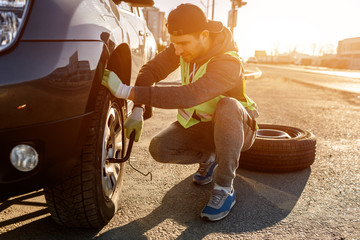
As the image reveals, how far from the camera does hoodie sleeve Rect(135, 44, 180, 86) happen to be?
2482mm

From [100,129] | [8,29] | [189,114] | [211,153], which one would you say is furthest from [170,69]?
[8,29]

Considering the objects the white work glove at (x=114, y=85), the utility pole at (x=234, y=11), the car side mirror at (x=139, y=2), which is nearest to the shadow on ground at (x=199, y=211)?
the white work glove at (x=114, y=85)

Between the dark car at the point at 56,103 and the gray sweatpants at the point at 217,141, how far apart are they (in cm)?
74

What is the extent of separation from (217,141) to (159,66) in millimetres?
773

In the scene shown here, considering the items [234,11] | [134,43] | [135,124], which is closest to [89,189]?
[135,124]

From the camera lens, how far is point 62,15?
1419 millimetres

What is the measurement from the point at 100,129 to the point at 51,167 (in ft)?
1.07

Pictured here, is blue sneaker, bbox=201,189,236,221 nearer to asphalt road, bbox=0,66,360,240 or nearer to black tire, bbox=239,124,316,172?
asphalt road, bbox=0,66,360,240

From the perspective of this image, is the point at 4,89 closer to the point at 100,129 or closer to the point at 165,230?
the point at 100,129

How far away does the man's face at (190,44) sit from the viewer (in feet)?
6.97

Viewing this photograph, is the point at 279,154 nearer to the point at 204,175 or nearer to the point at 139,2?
the point at 204,175

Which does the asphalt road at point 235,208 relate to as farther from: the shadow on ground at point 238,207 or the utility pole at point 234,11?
the utility pole at point 234,11

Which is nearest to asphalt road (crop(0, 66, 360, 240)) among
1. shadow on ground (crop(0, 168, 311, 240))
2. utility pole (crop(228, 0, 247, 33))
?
shadow on ground (crop(0, 168, 311, 240))

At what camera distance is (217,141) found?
2197 mm
